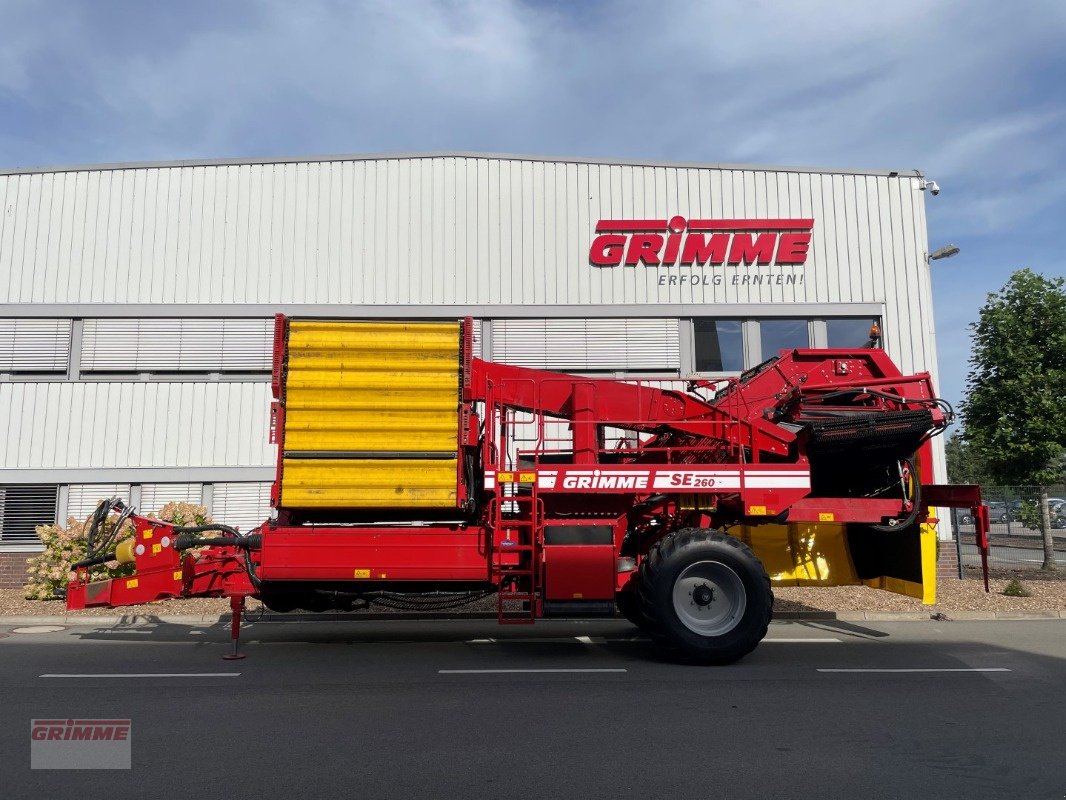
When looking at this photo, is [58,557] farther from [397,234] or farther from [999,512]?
[999,512]

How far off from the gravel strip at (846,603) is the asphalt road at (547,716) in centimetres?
200

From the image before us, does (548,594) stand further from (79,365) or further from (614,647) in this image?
(79,365)

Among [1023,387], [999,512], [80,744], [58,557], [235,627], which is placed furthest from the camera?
[999,512]

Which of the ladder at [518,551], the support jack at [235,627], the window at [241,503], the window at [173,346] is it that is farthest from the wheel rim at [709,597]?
the window at [173,346]

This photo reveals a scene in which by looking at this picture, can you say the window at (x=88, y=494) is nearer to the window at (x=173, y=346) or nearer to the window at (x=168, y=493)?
the window at (x=168, y=493)

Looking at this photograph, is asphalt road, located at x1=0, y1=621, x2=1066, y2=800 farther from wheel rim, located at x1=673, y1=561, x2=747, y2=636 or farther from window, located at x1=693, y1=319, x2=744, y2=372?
window, located at x1=693, y1=319, x2=744, y2=372

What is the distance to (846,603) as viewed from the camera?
12352 millimetres

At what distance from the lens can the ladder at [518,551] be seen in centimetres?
817

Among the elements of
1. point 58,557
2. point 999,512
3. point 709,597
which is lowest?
point 709,597

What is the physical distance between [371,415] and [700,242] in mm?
9667

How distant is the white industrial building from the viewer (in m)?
15.0

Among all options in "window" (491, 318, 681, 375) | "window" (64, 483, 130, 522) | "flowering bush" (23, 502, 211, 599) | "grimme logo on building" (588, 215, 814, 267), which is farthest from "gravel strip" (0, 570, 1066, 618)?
"grimme logo on building" (588, 215, 814, 267)

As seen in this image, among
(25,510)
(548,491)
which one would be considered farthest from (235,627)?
(25,510)

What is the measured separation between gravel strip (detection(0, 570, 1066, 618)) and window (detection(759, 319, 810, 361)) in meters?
4.92
